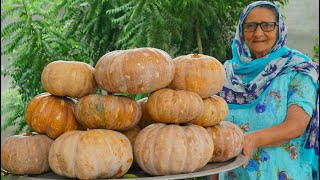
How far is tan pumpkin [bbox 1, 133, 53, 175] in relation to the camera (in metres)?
1.51

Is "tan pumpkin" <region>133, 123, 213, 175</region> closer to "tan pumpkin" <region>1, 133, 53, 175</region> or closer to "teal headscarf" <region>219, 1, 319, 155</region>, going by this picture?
"tan pumpkin" <region>1, 133, 53, 175</region>

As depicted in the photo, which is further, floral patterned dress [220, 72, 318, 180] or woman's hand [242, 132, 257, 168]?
floral patterned dress [220, 72, 318, 180]

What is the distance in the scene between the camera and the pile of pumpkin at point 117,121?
4.74 feet

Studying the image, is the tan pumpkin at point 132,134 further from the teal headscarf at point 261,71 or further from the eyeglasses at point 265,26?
the eyeglasses at point 265,26

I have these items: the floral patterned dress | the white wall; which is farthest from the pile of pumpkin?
the white wall

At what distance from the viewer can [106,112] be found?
150cm

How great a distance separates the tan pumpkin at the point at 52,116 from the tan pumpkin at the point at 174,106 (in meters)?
0.27

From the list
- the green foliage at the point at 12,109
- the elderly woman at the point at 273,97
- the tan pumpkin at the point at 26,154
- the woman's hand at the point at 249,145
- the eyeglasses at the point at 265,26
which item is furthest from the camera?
the green foliage at the point at 12,109

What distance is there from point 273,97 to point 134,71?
104 centimetres

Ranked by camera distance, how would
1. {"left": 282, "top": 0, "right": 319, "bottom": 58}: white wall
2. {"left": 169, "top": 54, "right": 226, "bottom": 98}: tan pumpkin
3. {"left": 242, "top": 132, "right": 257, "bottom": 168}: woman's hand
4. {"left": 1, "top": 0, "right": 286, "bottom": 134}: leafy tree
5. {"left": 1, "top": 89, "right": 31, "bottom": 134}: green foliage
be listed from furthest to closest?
{"left": 282, "top": 0, "right": 319, "bottom": 58}: white wall
{"left": 1, "top": 89, "right": 31, "bottom": 134}: green foliage
{"left": 1, "top": 0, "right": 286, "bottom": 134}: leafy tree
{"left": 242, "top": 132, "right": 257, "bottom": 168}: woman's hand
{"left": 169, "top": 54, "right": 226, "bottom": 98}: tan pumpkin

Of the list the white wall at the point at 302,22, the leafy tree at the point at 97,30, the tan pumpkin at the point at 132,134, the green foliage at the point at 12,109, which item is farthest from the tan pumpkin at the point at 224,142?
the white wall at the point at 302,22

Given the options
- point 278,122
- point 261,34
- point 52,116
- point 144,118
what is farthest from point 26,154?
Answer: point 261,34

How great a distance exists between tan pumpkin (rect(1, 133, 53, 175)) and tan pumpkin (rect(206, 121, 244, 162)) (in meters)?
0.58

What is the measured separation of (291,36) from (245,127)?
3.48 m
